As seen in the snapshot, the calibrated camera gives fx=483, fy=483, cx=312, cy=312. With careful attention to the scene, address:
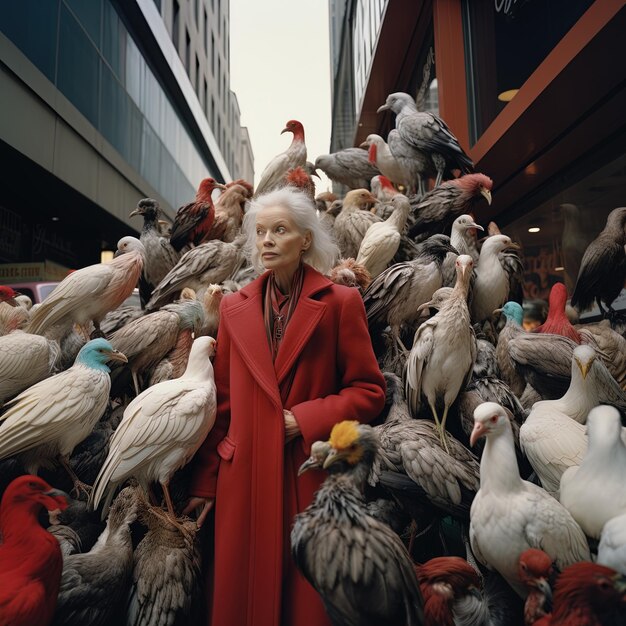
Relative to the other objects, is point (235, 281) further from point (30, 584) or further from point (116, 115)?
point (116, 115)

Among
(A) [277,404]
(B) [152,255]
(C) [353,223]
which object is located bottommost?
(A) [277,404]

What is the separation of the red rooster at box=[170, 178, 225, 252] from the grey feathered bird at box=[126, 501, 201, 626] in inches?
116

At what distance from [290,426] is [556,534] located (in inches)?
45.9

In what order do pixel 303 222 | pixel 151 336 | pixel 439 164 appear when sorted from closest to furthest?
pixel 303 222 → pixel 151 336 → pixel 439 164

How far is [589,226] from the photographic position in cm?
545

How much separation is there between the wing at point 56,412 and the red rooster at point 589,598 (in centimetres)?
227

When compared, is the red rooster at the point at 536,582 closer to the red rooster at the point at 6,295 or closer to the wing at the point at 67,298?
the wing at the point at 67,298

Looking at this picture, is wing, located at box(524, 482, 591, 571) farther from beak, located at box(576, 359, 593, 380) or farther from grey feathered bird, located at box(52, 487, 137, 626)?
grey feathered bird, located at box(52, 487, 137, 626)

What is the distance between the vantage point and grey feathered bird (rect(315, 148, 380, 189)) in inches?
279

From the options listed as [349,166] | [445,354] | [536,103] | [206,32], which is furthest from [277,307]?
[206,32]

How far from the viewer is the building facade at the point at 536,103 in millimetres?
4297

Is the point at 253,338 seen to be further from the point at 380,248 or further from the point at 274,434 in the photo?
the point at 380,248

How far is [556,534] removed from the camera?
6.42ft

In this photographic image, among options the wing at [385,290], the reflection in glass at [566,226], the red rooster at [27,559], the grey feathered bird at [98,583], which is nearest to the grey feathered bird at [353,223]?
the wing at [385,290]
